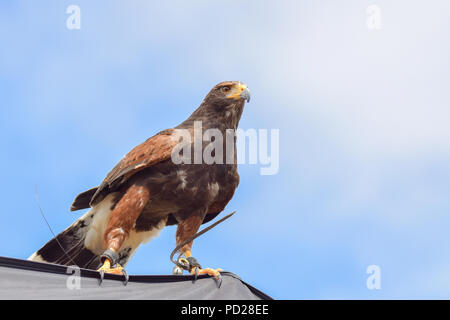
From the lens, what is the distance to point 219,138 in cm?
656

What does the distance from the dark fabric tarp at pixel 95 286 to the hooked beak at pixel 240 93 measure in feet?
9.53

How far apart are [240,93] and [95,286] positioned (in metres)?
3.81

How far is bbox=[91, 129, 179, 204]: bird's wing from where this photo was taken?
6.17 metres

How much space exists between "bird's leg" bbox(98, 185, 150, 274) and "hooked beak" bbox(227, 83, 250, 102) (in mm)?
1726

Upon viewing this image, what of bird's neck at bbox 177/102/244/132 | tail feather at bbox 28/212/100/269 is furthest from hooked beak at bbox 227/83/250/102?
tail feather at bbox 28/212/100/269

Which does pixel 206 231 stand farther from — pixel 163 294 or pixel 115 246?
pixel 163 294

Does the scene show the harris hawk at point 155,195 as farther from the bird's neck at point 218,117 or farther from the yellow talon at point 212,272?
the yellow talon at point 212,272

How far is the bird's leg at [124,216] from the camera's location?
18.7ft

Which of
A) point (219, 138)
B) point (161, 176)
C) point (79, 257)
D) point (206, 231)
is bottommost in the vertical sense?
point (79, 257)

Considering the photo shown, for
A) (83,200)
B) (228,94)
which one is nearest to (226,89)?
(228,94)

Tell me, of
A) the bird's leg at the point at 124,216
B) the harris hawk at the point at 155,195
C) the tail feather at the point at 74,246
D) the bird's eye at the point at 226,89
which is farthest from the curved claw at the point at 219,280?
the bird's eye at the point at 226,89

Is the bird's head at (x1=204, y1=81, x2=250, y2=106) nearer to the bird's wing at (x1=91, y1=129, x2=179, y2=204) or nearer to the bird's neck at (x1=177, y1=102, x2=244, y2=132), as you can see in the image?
the bird's neck at (x1=177, y1=102, x2=244, y2=132)
